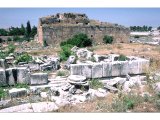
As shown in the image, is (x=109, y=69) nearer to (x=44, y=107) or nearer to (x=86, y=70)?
(x=86, y=70)

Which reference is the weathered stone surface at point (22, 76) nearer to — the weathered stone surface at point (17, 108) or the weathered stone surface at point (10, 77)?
the weathered stone surface at point (10, 77)

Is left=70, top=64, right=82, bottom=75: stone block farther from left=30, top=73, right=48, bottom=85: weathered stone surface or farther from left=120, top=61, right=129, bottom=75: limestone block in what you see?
left=120, top=61, right=129, bottom=75: limestone block

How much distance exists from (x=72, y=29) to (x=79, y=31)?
945 millimetres

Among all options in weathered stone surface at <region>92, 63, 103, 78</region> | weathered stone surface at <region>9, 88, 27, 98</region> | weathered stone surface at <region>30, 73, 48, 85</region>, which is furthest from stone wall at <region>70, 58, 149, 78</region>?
weathered stone surface at <region>9, 88, 27, 98</region>

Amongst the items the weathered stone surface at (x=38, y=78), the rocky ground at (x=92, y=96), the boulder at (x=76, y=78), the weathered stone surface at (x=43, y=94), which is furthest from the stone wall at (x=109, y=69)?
the weathered stone surface at (x=43, y=94)

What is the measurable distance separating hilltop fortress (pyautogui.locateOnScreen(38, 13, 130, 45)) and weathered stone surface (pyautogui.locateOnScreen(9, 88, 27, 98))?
20.0 metres

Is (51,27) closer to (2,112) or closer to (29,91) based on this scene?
(29,91)

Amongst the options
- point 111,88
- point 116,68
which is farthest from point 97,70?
point 111,88

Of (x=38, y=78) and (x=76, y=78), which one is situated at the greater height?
(x=76, y=78)

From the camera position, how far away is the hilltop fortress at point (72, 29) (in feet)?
96.8

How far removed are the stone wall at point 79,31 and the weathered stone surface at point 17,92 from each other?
788 inches

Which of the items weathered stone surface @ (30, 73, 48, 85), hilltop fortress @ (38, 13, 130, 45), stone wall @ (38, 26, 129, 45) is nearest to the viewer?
weathered stone surface @ (30, 73, 48, 85)

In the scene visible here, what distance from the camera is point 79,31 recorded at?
31094 mm

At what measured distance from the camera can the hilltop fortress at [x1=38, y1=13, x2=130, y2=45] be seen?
29516 millimetres
